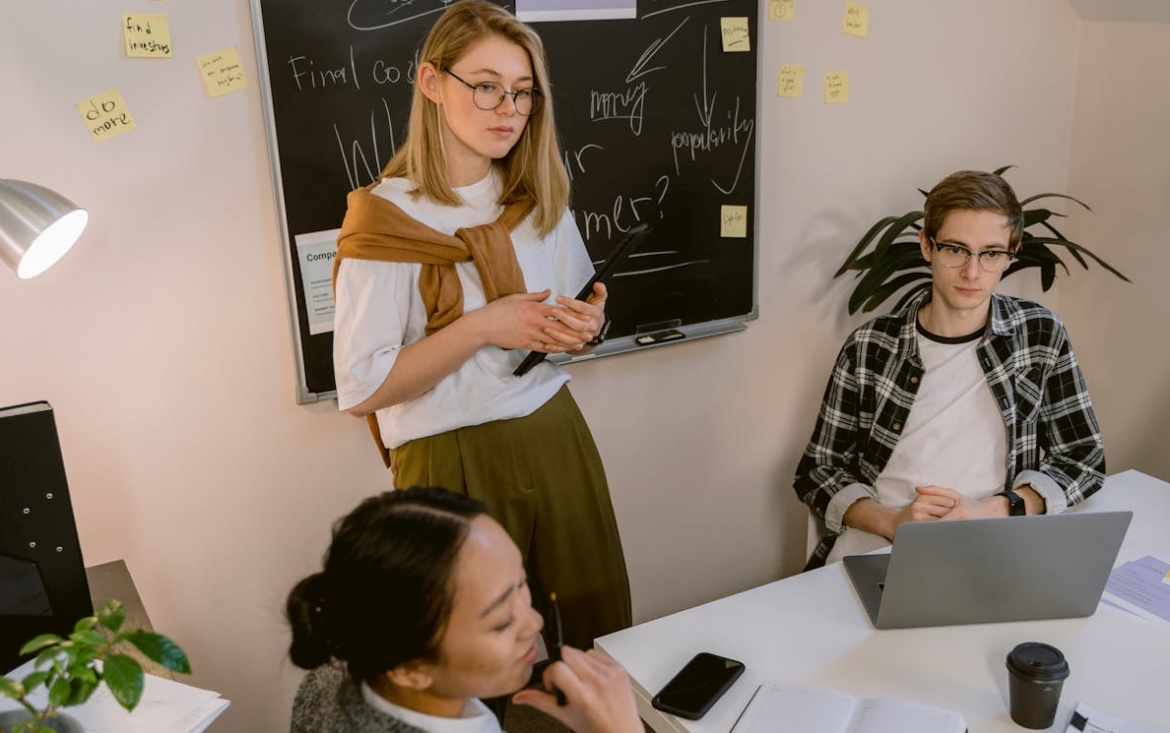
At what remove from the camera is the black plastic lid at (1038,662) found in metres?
1.31

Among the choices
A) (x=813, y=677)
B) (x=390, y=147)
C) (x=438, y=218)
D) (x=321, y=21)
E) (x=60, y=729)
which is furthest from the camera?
(x=390, y=147)

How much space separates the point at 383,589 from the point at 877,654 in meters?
0.79

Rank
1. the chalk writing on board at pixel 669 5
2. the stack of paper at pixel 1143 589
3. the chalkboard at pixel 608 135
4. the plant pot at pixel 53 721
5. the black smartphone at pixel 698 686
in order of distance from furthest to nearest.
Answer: the chalk writing on board at pixel 669 5 < the chalkboard at pixel 608 135 < the stack of paper at pixel 1143 589 < the black smartphone at pixel 698 686 < the plant pot at pixel 53 721

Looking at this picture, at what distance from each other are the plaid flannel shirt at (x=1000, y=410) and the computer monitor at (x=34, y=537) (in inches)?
53.2

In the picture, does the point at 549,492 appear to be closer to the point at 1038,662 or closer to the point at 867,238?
the point at 1038,662

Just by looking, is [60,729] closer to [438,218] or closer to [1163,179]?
[438,218]

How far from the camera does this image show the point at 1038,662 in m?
1.33

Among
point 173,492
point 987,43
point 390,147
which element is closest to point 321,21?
point 390,147

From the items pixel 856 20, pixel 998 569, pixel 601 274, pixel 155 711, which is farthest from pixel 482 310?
pixel 856 20

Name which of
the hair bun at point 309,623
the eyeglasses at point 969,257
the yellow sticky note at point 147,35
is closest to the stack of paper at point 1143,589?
the eyeglasses at point 969,257

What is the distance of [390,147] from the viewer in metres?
2.27

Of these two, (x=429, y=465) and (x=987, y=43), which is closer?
(x=429, y=465)

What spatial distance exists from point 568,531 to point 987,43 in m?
2.11

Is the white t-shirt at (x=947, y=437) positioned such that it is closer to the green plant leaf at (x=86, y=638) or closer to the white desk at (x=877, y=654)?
the white desk at (x=877, y=654)
